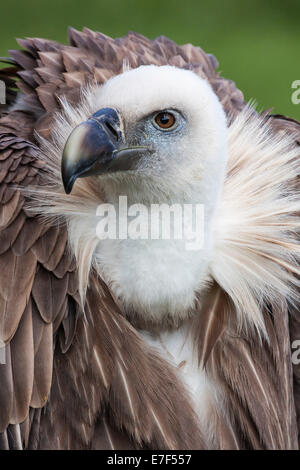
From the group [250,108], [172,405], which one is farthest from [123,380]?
[250,108]

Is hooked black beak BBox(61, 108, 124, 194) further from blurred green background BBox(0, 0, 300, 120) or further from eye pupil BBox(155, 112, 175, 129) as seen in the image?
blurred green background BBox(0, 0, 300, 120)

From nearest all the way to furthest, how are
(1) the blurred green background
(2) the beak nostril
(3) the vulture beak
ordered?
(3) the vulture beak, (2) the beak nostril, (1) the blurred green background

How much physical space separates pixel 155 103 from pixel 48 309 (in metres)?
0.56

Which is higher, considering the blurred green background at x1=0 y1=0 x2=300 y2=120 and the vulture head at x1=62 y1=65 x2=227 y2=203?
the blurred green background at x1=0 y1=0 x2=300 y2=120

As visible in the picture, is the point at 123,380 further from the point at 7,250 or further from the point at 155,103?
the point at 155,103

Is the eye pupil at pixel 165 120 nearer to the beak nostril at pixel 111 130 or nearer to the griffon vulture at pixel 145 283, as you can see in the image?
the griffon vulture at pixel 145 283

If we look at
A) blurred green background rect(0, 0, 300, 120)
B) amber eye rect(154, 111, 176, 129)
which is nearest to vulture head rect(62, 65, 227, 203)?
amber eye rect(154, 111, 176, 129)

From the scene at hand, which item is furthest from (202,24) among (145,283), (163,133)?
(145,283)

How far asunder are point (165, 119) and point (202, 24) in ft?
16.2

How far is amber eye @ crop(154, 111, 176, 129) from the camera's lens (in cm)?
250

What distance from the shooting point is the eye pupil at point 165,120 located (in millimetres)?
2504

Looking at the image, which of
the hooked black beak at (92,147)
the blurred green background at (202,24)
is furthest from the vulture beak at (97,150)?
the blurred green background at (202,24)

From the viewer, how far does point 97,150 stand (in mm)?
2334

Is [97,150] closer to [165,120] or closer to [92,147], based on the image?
[92,147]
